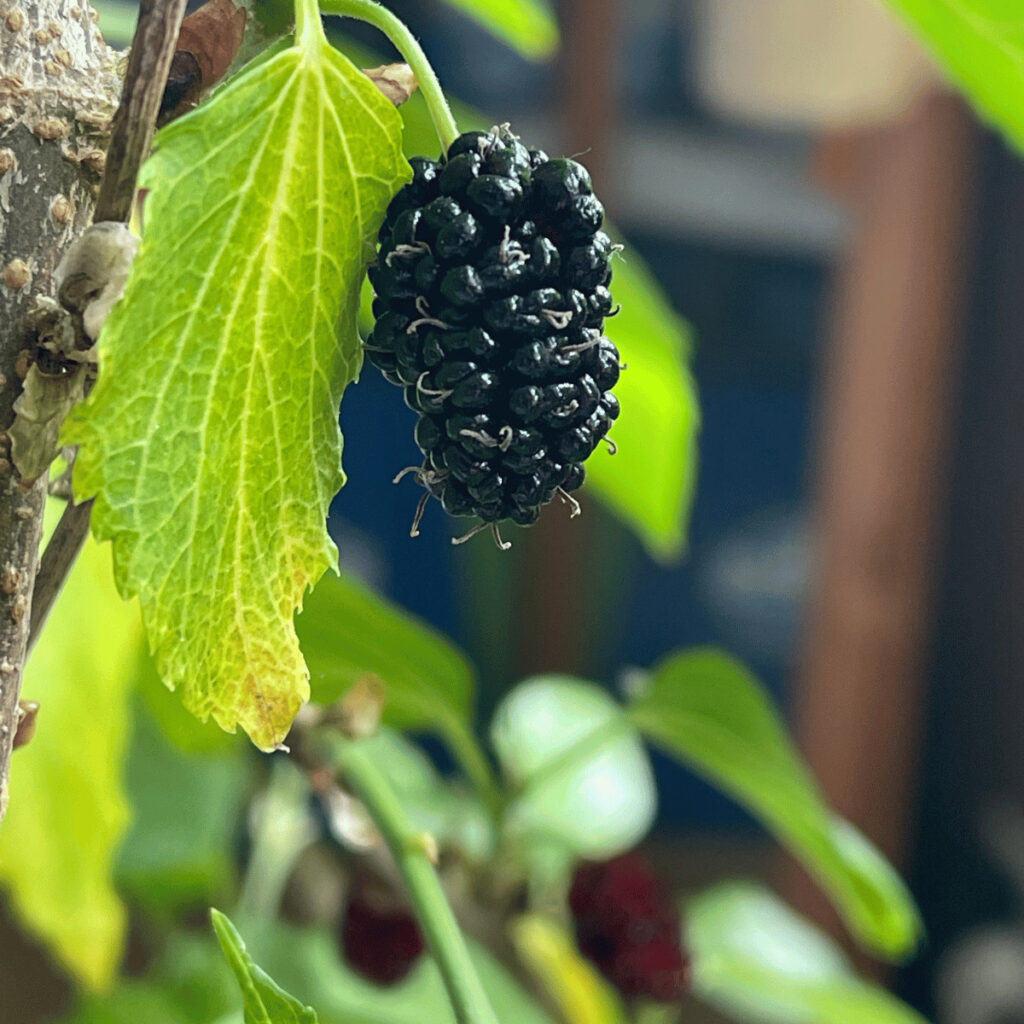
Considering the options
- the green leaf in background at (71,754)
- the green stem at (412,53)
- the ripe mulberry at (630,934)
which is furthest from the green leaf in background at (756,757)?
the green stem at (412,53)

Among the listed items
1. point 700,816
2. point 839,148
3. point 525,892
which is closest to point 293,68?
point 525,892

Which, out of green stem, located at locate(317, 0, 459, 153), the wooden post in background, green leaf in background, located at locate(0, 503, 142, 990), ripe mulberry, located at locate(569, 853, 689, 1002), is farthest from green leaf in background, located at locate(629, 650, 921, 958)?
the wooden post in background

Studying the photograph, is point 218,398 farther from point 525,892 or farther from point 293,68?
point 525,892

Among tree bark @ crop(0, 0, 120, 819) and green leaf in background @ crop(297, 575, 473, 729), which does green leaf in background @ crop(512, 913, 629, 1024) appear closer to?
green leaf in background @ crop(297, 575, 473, 729)

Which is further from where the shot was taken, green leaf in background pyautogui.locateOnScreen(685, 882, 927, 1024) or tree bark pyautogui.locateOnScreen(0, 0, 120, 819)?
green leaf in background pyautogui.locateOnScreen(685, 882, 927, 1024)

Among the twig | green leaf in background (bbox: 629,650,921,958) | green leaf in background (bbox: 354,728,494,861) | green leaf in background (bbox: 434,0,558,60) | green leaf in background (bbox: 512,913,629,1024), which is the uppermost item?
the twig

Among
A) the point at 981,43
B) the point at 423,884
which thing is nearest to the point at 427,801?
the point at 423,884
